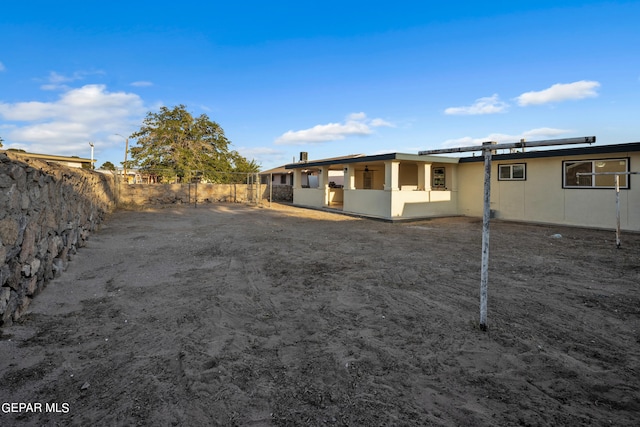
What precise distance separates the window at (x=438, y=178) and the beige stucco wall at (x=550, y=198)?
103 cm

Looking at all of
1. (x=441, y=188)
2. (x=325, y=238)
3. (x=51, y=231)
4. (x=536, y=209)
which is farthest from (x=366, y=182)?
(x=51, y=231)

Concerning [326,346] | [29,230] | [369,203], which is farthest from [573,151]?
[29,230]

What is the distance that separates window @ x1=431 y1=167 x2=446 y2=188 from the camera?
16516mm

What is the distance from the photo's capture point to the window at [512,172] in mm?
13264

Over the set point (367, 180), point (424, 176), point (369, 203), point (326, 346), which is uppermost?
point (367, 180)

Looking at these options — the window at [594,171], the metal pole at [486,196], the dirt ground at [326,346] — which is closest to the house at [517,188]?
the window at [594,171]

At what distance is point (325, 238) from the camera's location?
940 cm

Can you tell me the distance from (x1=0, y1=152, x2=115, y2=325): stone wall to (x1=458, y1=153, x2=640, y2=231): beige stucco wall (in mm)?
14973

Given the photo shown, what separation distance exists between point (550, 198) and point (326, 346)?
13074 mm

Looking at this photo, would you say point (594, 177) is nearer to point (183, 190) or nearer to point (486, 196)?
point (486, 196)

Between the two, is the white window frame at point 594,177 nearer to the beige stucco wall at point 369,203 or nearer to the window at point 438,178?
the window at point 438,178

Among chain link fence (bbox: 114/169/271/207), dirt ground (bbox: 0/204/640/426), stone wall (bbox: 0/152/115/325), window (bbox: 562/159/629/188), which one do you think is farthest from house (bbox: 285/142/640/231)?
stone wall (bbox: 0/152/115/325)

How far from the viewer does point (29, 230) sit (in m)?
4.18

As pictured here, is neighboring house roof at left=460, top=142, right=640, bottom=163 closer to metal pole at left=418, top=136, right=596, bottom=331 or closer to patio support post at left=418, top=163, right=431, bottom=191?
patio support post at left=418, top=163, right=431, bottom=191
